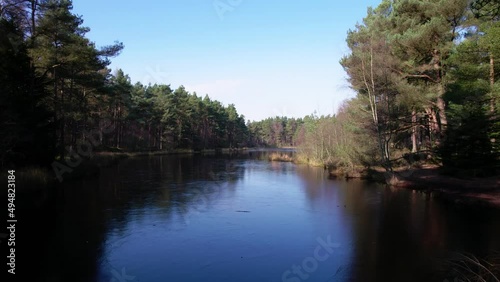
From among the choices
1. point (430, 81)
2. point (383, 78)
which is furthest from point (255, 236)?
point (430, 81)

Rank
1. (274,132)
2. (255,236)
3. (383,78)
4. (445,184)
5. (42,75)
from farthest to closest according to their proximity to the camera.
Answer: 1. (274,132)
2. (383,78)
3. (42,75)
4. (445,184)
5. (255,236)

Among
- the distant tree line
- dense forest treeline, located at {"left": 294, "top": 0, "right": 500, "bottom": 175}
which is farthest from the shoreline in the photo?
the distant tree line

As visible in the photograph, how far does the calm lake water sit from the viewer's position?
8.84 meters

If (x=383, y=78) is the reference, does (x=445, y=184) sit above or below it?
below

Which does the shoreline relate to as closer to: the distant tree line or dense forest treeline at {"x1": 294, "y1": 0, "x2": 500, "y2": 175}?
dense forest treeline at {"x1": 294, "y1": 0, "x2": 500, "y2": 175}

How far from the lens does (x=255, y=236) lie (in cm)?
1231

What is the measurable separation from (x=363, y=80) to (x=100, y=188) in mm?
20324

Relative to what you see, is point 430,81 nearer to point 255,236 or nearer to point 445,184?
point 445,184

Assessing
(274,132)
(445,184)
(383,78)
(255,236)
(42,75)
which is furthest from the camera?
(274,132)

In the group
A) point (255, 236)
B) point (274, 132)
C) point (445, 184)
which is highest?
point (274, 132)

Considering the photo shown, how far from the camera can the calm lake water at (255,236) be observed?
8844 millimetres

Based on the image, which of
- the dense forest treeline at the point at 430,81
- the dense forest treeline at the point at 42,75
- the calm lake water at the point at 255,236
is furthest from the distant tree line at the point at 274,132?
the calm lake water at the point at 255,236

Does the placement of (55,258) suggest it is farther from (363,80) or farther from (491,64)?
(363,80)

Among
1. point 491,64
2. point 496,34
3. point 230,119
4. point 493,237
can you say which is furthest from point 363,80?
point 230,119
